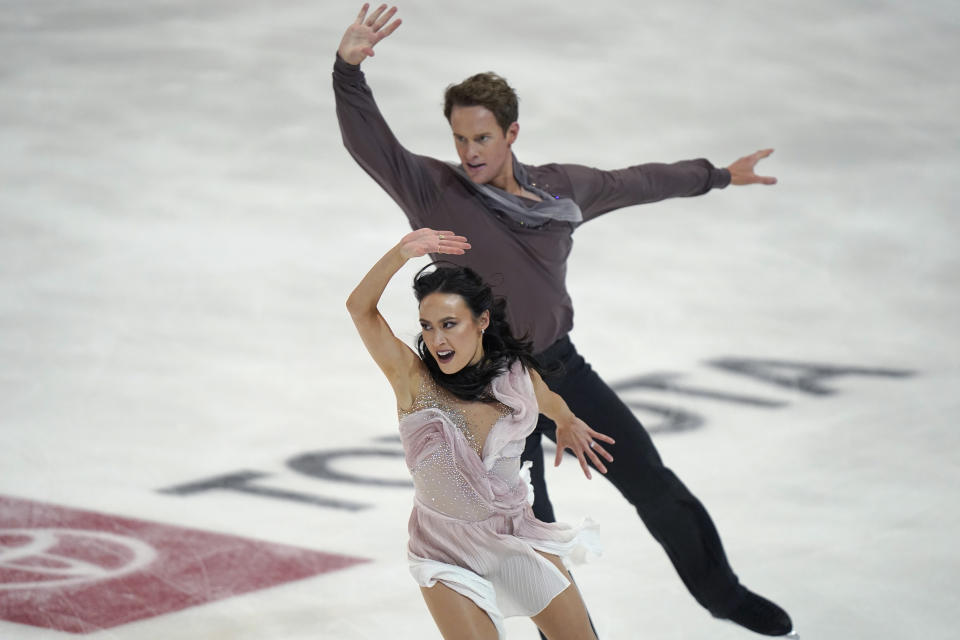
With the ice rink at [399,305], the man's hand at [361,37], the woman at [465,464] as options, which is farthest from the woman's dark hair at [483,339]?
the ice rink at [399,305]

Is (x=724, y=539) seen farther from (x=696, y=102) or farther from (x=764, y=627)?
(x=696, y=102)

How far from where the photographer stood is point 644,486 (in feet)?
10.8

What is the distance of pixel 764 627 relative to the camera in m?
3.35

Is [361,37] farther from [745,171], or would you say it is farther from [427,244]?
[745,171]

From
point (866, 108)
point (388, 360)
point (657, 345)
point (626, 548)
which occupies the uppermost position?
point (866, 108)

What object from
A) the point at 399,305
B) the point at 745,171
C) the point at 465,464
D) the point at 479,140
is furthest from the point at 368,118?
the point at 399,305

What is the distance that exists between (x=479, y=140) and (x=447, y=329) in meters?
0.64

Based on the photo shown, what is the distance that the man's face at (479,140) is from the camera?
3.09 meters

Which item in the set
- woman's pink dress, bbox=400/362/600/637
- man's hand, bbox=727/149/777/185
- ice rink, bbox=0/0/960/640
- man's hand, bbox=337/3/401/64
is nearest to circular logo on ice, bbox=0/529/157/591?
ice rink, bbox=0/0/960/640

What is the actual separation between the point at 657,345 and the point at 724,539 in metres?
1.71

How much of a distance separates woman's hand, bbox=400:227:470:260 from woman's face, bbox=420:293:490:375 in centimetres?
14

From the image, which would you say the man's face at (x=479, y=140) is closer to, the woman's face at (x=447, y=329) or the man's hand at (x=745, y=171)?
the woman's face at (x=447, y=329)

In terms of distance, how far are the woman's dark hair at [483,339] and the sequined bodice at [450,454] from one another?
1.0 inches

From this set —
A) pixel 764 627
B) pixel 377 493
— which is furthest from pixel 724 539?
pixel 377 493
